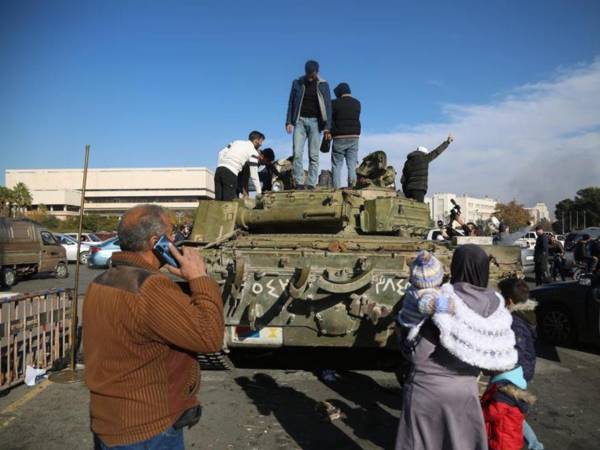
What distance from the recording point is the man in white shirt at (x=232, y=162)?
822 centimetres

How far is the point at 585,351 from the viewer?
8.30 meters

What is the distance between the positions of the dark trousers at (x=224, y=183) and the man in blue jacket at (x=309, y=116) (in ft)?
3.39

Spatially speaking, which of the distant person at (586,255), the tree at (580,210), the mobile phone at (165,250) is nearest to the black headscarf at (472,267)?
the mobile phone at (165,250)

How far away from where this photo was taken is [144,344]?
2.30 metres

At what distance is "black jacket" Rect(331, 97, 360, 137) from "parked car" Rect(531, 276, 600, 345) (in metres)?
4.07

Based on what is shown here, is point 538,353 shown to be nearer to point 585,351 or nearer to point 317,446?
point 585,351

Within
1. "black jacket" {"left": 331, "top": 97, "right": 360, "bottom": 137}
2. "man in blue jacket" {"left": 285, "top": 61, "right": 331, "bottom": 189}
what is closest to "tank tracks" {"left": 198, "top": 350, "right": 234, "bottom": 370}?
"man in blue jacket" {"left": 285, "top": 61, "right": 331, "bottom": 189}

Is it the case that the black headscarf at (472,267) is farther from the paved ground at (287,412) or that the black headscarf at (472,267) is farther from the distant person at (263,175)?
the distant person at (263,175)

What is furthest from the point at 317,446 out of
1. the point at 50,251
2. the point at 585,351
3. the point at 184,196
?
the point at 184,196

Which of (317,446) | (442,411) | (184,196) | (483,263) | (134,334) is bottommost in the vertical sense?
(317,446)

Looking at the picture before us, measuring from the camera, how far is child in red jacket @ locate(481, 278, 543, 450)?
3.37 meters

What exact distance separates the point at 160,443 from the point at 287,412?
3049mm

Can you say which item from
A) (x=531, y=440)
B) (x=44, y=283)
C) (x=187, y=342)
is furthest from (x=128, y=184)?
(x=187, y=342)

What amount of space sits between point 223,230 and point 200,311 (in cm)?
455
